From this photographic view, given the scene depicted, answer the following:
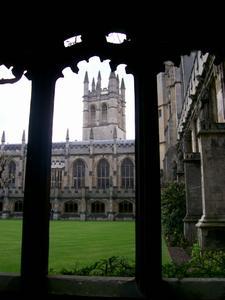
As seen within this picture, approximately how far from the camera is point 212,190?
6.71m

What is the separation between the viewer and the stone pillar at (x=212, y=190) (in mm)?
6367

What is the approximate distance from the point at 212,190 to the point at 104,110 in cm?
5182

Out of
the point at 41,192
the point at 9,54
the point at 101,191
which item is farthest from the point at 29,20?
the point at 101,191

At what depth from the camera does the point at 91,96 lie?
58.5 meters

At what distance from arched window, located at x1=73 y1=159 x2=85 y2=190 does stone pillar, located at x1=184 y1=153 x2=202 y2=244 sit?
3120 centimetres

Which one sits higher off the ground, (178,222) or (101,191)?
(101,191)

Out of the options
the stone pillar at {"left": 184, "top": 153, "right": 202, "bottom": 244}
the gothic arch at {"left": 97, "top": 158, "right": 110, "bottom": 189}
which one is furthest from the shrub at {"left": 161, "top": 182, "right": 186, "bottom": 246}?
the gothic arch at {"left": 97, "top": 158, "right": 110, "bottom": 189}

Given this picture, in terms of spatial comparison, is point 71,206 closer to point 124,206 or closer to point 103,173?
point 124,206

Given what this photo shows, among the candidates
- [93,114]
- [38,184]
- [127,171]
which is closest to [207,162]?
[38,184]

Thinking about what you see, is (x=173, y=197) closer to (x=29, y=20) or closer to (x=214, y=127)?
(x=214, y=127)

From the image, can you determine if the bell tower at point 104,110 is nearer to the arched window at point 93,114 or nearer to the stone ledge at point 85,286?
the arched window at point 93,114

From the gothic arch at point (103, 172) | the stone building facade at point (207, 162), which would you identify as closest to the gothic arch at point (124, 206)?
the gothic arch at point (103, 172)

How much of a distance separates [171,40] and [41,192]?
130cm

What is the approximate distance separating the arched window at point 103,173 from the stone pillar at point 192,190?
3043 centimetres
